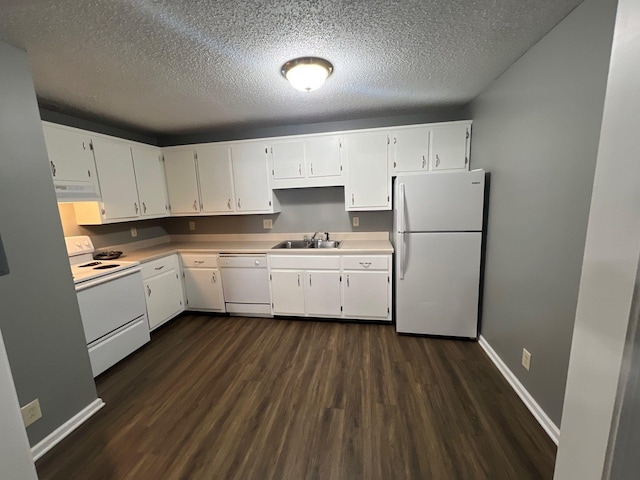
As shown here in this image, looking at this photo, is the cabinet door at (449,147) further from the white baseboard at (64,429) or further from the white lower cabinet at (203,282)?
the white baseboard at (64,429)

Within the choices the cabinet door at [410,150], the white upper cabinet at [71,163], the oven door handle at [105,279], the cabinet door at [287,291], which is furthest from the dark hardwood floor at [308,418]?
the cabinet door at [410,150]

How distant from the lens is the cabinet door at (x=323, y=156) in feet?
9.84

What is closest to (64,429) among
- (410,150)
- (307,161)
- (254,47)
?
(254,47)

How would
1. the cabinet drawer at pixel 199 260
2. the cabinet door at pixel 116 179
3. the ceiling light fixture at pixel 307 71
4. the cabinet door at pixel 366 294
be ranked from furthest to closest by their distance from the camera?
A: the cabinet drawer at pixel 199 260 → the cabinet door at pixel 366 294 → the cabinet door at pixel 116 179 → the ceiling light fixture at pixel 307 71

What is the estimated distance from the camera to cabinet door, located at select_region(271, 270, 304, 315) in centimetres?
304

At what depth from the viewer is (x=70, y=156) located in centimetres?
229

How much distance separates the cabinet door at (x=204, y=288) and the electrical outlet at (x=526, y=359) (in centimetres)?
300

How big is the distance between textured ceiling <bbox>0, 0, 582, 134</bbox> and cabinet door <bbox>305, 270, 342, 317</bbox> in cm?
181

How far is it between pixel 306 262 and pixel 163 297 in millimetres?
1672

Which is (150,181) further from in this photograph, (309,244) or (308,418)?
(308,418)

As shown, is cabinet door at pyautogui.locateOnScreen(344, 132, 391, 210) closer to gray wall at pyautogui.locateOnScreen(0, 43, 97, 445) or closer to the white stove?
the white stove

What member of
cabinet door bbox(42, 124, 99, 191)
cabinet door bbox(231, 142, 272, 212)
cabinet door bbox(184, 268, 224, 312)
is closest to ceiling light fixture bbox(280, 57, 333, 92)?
cabinet door bbox(231, 142, 272, 212)

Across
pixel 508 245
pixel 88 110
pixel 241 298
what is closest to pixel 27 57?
pixel 88 110

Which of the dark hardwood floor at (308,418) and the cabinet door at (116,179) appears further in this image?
the cabinet door at (116,179)
